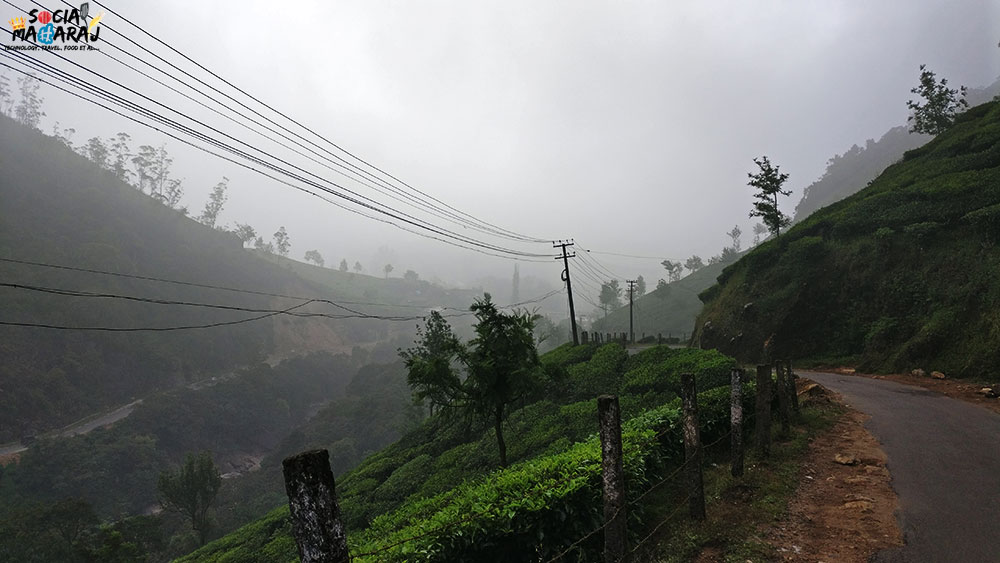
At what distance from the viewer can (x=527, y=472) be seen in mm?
7461

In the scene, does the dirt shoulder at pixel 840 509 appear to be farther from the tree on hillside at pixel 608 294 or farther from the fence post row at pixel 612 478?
the tree on hillside at pixel 608 294

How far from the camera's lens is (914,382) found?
19609 millimetres

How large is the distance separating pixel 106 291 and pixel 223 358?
29.0m

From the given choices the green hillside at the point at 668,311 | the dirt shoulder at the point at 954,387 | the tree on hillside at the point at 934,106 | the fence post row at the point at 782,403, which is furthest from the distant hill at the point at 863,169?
the fence post row at the point at 782,403

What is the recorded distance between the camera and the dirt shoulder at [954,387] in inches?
589

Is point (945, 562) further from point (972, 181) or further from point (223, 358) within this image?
point (223, 358)

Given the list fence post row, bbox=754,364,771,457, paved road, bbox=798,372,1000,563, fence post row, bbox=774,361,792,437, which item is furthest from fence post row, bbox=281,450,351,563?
fence post row, bbox=774,361,792,437

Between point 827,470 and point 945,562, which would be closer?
point 945,562

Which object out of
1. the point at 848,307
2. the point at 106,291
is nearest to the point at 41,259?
the point at 106,291

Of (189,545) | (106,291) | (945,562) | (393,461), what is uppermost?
(106,291)

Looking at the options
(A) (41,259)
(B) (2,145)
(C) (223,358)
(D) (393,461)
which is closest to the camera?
(D) (393,461)

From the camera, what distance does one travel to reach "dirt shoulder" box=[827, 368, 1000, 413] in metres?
15.0

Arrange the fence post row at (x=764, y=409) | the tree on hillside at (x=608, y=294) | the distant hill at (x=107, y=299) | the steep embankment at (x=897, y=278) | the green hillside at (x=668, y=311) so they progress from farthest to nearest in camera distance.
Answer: the tree on hillside at (x=608, y=294), the green hillside at (x=668, y=311), the distant hill at (x=107, y=299), the steep embankment at (x=897, y=278), the fence post row at (x=764, y=409)

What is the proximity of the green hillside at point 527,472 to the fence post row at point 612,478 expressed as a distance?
0.87 metres
